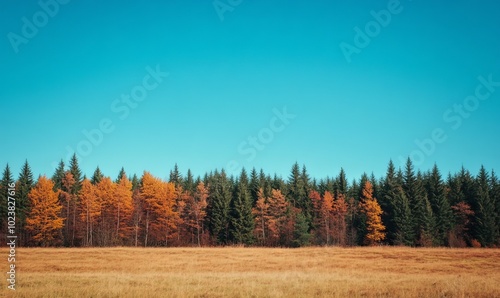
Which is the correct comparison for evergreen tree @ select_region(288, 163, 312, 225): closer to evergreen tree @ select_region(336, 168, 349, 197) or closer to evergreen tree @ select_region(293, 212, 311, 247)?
evergreen tree @ select_region(336, 168, 349, 197)

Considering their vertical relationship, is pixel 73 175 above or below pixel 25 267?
above

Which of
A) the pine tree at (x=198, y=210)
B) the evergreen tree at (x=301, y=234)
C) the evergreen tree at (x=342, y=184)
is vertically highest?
the evergreen tree at (x=342, y=184)

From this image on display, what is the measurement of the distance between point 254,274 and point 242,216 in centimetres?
Result: 4911

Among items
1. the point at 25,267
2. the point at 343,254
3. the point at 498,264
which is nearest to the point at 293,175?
the point at 343,254

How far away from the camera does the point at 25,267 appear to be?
32406 millimetres

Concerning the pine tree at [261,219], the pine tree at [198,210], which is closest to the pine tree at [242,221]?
the pine tree at [261,219]

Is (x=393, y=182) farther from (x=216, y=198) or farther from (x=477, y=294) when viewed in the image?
(x=477, y=294)

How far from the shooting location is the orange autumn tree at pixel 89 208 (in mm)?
72188

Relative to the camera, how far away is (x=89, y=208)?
72875 millimetres

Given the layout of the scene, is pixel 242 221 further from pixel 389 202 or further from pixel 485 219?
pixel 485 219

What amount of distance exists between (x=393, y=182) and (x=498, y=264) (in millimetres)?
43312

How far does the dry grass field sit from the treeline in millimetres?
27172

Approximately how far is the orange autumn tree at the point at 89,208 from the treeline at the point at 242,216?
0.64 feet

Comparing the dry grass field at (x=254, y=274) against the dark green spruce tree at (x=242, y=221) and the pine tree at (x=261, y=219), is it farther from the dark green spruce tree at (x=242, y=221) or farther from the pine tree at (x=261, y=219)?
the pine tree at (x=261, y=219)
